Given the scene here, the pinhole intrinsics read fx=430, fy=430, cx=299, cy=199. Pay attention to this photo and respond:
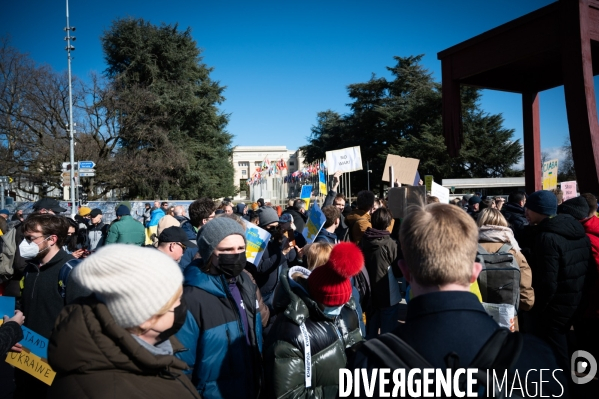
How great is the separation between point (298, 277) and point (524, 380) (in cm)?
137

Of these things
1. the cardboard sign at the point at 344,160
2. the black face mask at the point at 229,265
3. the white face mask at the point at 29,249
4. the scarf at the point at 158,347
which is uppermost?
the cardboard sign at the point at 344,160

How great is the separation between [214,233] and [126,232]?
3.91 meters

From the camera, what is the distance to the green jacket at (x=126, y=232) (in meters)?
5.98

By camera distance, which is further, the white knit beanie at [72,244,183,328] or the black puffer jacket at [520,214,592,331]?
the black puffer jacket at [520,214,592,331]

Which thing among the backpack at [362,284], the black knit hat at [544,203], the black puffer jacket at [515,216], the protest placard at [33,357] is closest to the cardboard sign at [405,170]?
the black puffer jacket at [515,216]

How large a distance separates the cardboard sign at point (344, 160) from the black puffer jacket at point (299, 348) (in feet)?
32.2

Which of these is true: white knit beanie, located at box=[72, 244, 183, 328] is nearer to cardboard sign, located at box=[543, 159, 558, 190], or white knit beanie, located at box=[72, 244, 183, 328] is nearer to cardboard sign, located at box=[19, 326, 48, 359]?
cardboard sign, located at box=[19, 326, 48, 359]

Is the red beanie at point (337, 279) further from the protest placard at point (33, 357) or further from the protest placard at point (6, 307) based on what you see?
the protest placard at point (6, 307)

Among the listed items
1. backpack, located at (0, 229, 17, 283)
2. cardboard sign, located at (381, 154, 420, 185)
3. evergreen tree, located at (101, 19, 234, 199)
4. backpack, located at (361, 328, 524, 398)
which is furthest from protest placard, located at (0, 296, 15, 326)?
evergreen tree, located at (101, 19, 234, 199)

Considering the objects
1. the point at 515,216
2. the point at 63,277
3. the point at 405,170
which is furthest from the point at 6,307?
the point at 405,170

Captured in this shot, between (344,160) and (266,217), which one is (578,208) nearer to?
(266,217)

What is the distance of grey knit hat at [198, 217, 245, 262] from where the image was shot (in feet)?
8.57

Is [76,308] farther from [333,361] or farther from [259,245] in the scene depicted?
[259,245]

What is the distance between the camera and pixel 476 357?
121 centimetres
